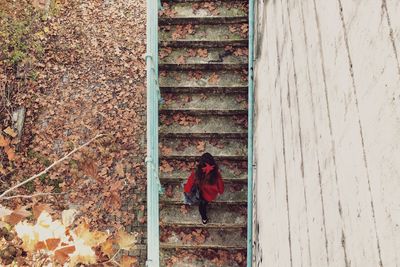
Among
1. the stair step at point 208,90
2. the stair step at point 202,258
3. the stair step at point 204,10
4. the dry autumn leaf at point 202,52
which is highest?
the stair step at point 204,10

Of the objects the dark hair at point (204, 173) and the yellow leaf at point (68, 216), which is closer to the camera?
the dark hair at point (204, 173)

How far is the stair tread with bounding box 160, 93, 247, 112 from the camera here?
8.02 metres

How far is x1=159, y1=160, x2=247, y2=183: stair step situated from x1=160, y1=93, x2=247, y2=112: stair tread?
3.46ft

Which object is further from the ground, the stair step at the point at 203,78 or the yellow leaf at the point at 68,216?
the stair step at the point at 203,78

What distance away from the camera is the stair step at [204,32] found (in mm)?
8273

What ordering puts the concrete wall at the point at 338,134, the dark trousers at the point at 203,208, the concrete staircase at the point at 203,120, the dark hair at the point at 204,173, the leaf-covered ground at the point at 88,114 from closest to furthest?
the concrete wall at the point at 338,134
the dark hair at the point at 204,173
the dark trousers at the point at 203,208
the concrete staircase at the point at 203,120
the leaf-covered ground at the point at 88,114

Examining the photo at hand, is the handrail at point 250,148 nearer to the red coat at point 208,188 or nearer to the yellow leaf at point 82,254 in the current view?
the red coat at point 208,188

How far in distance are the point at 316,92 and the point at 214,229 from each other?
529 cm

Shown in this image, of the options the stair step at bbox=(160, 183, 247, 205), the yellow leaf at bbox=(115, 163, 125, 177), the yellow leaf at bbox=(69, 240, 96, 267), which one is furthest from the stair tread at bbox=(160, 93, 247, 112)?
the yellow leaf at bbox=(69, 240, 96, 267)

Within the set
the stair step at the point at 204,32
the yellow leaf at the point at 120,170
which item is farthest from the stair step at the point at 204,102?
the yellow leaf at the point at 120,170

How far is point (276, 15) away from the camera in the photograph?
5.00 m

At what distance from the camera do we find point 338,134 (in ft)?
7.66

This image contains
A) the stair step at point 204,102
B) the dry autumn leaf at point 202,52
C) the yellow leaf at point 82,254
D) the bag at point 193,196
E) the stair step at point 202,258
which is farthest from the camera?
the dry autumn leaf at point 202,52

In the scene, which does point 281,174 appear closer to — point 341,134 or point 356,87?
point 341,134
